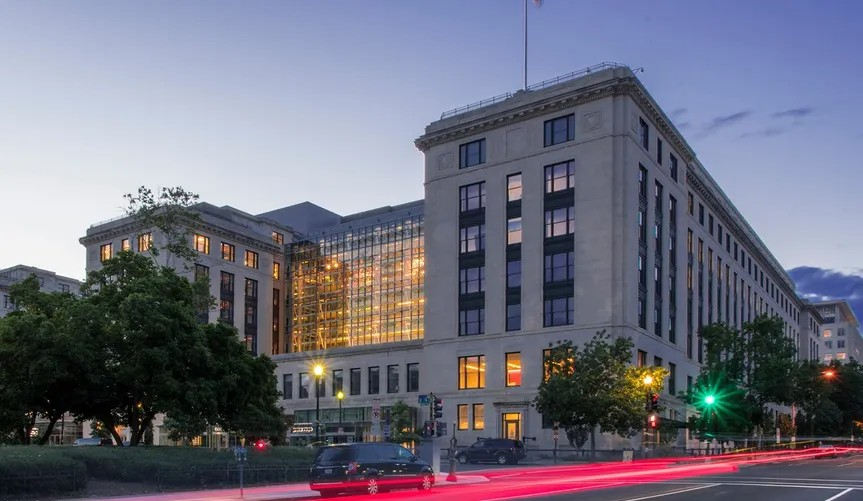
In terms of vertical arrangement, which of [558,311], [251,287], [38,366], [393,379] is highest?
[251,287]

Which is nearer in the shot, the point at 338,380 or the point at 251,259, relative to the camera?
A: the point at 338,380

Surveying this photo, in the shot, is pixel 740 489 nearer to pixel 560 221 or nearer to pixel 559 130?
pixel 560 221

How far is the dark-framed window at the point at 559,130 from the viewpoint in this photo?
248ft

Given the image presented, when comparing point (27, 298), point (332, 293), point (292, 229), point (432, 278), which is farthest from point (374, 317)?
point (27, 298)

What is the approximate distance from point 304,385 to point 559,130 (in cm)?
4159

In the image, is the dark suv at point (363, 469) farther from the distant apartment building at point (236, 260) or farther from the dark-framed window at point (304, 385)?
the distant apartment building at point (236, 260)

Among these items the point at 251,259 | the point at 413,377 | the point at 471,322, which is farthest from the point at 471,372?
the point at 251,259

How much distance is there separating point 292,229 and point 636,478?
9450cm

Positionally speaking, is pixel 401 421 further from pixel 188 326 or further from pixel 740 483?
pixel 740 483

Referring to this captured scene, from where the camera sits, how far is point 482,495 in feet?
88.1

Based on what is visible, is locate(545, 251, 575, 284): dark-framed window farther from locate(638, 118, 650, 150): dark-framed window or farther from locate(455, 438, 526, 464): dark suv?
locate(455, 438, 526, 464): dark suv

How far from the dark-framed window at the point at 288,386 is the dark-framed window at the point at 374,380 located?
11653 millimetres

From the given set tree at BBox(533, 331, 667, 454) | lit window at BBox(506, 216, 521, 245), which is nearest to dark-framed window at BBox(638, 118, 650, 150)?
lit window at BBox(506, 216, 521, 245)

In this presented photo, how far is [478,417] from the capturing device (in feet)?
253
